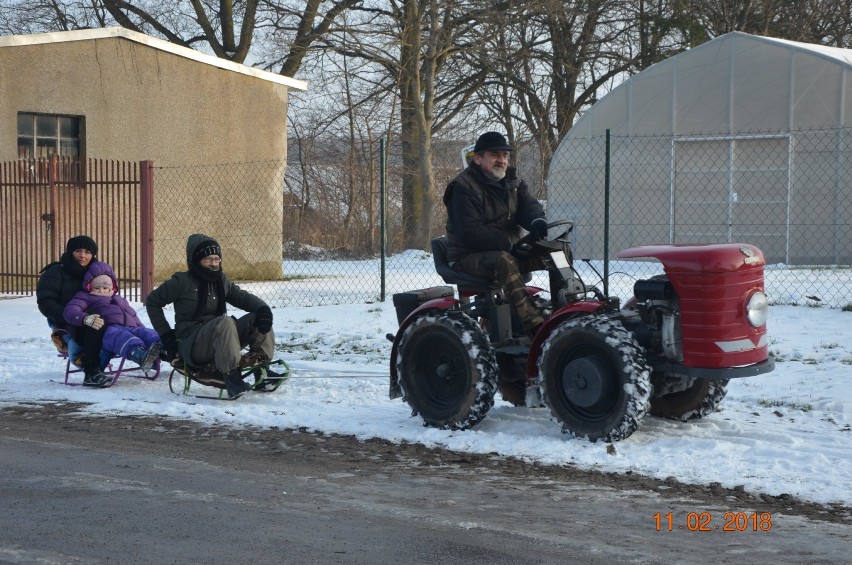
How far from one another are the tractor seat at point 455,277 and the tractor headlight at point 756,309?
172cm

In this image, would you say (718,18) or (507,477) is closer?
(507,477)

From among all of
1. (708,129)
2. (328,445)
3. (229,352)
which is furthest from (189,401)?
(708,129)

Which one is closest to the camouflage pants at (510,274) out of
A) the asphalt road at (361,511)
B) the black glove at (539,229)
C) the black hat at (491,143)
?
the black glove at (539,229)

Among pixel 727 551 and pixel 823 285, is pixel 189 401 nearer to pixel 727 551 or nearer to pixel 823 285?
pixel 727 551

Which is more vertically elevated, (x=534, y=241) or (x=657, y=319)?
(x=534, y=241)

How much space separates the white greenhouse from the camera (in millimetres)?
20875

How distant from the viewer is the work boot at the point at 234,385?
8.70m

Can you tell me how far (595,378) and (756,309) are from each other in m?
1.04

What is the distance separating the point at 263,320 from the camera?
898 cm

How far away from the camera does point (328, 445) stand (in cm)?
699

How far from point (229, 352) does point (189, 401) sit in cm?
50

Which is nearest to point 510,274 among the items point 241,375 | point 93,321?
point 241,375

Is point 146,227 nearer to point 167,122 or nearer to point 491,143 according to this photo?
point 167,122
